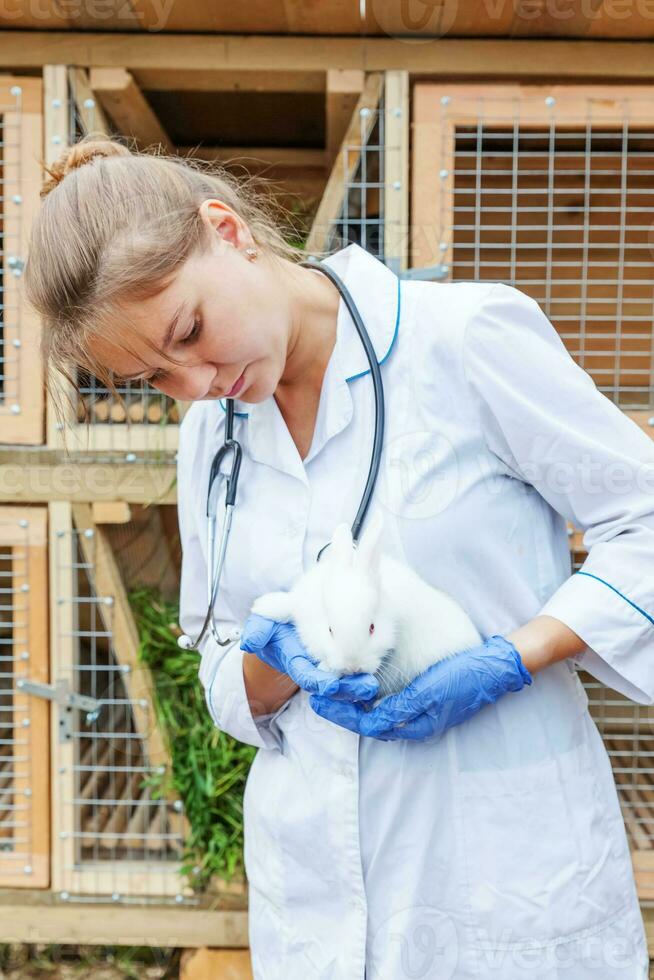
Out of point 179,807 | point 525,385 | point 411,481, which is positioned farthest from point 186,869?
point 525,385

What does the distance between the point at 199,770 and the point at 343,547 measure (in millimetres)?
856

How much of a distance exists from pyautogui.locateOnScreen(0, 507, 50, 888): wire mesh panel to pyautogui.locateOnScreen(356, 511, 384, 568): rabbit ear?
2.67 feet

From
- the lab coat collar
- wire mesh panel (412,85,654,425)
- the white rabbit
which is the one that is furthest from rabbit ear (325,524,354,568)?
wire mesh panel (412,85,654,425)

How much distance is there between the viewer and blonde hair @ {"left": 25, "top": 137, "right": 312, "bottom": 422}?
0.66m

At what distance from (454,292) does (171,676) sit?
0.95 meters

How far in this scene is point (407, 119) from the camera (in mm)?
1210

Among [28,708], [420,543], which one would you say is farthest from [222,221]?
[28,708]

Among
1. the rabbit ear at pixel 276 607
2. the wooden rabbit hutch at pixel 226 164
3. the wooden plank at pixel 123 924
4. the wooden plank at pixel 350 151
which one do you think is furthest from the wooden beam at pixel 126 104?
the wooden plank at pixel 123 924

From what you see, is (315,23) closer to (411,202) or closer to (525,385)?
(411,202)

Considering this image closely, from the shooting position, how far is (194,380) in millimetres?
686

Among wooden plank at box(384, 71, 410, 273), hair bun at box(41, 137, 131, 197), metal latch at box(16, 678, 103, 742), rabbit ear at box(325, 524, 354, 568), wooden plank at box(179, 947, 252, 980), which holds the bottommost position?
wooden plank at box(179, 947, 252, 980)

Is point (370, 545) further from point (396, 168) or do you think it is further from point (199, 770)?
point (199, 770)

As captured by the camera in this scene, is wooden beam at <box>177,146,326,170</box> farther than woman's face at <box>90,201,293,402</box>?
Yes

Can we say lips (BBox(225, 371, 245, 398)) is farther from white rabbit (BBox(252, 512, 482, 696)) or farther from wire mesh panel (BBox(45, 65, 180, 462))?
wire mesh panel (BBox(45, 65, 180, 462))
